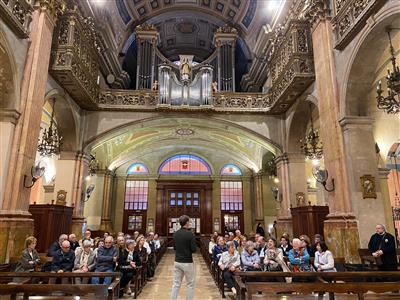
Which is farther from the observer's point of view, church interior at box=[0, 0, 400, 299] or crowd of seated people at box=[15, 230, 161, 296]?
church interior at box=[0, 0, 400, 299]

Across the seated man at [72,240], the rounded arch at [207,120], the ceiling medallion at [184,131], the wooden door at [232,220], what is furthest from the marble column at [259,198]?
the seated man at [72,240]

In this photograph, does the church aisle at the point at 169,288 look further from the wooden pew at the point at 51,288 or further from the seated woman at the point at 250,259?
the wooden pew at the point at 51,288

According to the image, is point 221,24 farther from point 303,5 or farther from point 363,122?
point 363,122

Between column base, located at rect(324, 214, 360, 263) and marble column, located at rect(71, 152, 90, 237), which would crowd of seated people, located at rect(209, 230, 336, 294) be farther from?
marble column, located at rect(71, 152, 90, 237)

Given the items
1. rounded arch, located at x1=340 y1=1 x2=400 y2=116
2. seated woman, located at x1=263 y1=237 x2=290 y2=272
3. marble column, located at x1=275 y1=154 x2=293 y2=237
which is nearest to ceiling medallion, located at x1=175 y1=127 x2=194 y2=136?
marble column, located at x1=275 y1=154 x2=293 y2=237

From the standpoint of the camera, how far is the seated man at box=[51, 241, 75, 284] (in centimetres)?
563

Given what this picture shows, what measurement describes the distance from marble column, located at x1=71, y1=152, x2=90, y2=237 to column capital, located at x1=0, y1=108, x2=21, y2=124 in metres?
4.86

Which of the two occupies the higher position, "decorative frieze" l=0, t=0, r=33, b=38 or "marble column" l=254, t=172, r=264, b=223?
"decorative frieze" l=0, t=0, r=33, b=38

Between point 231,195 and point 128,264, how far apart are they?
14571 millimetres

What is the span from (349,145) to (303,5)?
5.32 m

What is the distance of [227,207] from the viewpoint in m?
20.3

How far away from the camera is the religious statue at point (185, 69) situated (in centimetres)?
1355

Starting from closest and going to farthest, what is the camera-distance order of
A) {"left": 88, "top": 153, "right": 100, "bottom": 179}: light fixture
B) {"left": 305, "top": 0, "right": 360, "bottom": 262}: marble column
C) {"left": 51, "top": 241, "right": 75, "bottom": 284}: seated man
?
{"left": 51, "top": 241, "right": 75, "bottom": 284}: seated man < {"left": 305, "top": 0, "right": 360, "bottom": 262}: marble column < {"left": 88, "top": 153, "right": 100, "bottom": 179}: light fixture

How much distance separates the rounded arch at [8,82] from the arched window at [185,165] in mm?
13799
